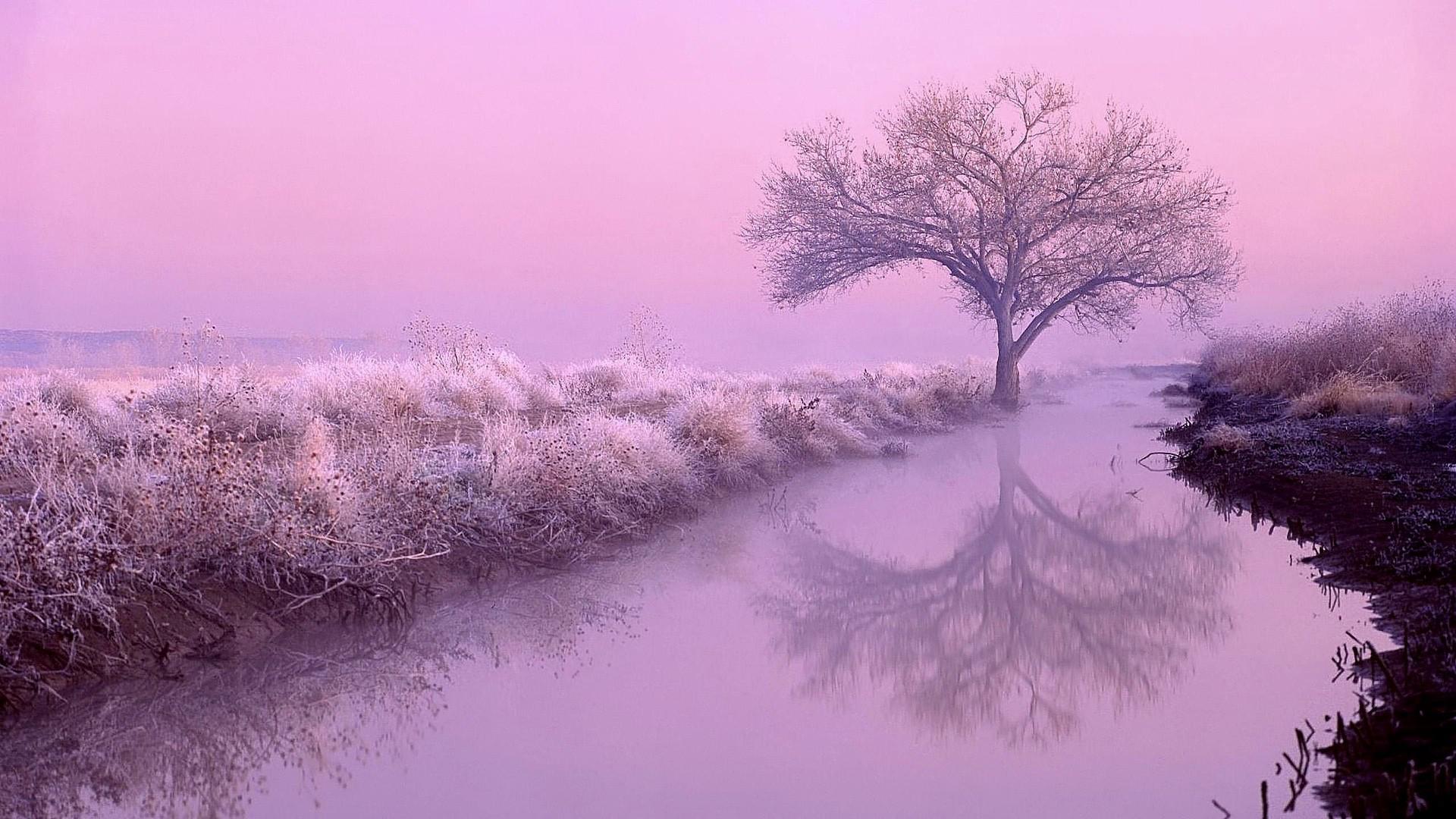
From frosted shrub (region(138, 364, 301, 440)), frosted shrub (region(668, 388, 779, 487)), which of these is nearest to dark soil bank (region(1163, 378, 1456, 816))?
frosted shrub (region(668, 388, 779, 487))

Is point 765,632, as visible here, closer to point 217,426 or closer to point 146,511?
point 146,511

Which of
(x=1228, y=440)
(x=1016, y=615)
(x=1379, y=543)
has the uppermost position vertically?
(x=1228, y=440)

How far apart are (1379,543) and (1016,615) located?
310 centimetres

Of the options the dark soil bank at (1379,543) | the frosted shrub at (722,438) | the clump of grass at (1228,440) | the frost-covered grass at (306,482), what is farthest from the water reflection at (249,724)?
the clump of grass at (1228,440)

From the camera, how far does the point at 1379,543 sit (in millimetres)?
8383

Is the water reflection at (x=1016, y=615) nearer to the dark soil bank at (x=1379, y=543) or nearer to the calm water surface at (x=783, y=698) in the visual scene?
the calm water surface at (x=783, y=698)

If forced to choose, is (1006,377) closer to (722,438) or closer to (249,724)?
(722,438)

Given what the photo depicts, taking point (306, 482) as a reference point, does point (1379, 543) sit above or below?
below

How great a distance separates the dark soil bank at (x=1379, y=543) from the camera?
414 cm

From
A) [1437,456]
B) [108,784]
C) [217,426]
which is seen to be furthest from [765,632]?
[1437,456]

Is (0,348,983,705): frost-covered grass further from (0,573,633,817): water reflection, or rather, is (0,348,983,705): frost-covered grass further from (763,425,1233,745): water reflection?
(763,425,1233,745): water reflection

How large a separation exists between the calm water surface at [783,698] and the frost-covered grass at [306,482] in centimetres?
58

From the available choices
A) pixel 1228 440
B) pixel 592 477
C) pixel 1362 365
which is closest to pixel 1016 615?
pixel 592 477

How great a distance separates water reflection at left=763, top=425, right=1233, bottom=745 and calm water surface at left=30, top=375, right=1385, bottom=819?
0.10 feet
